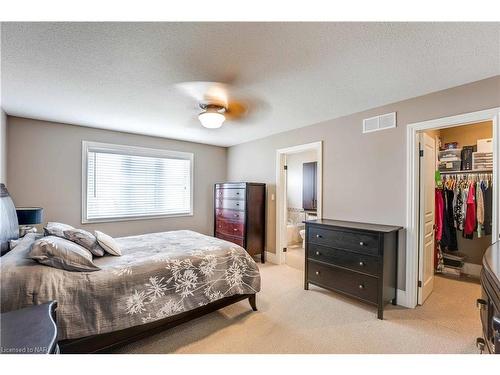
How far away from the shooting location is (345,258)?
268 centimetres

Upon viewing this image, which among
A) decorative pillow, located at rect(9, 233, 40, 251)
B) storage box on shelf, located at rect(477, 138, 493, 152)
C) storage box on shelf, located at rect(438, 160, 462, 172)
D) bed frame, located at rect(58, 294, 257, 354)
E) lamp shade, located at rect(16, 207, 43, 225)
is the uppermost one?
storage box on shelf, located at rect(477, 138, 493, 152)

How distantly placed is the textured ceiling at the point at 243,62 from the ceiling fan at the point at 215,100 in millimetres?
123

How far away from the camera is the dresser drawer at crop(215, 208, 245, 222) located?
423cm

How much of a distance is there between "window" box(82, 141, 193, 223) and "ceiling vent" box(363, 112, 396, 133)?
133 inches

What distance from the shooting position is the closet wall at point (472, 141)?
3.48 m

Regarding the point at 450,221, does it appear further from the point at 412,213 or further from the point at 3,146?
the point at 3,146

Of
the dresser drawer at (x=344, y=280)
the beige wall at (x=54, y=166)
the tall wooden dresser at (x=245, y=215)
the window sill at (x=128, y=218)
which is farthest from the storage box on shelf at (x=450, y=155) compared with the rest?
the beige wall at (x=54, y=166)

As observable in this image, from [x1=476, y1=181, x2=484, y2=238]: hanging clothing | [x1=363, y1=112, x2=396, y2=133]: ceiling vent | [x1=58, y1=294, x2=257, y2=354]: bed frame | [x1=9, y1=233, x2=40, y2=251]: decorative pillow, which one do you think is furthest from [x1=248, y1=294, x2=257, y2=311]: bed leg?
[x1=476, y1=181, x2=484, y2=238]: hanging clothing

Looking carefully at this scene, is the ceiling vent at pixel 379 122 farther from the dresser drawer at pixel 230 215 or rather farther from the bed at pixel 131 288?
the dresser drawer at pixel 230 215

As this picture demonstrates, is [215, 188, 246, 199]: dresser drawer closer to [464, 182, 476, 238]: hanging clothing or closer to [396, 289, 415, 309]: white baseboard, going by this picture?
[396, 289, 415, 309]: white baseboard

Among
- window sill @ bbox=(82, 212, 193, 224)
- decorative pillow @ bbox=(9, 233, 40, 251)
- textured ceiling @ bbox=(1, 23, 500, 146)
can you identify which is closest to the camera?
textured ceiling @ bbox=(1, 23, 500, 146)

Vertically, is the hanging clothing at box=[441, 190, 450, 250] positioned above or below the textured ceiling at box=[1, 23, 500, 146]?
below

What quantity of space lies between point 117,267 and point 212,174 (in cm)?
353
